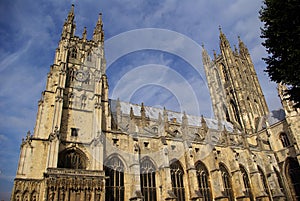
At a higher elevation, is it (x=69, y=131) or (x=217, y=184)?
(x=69, y=131)

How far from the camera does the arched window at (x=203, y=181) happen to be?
961 inches

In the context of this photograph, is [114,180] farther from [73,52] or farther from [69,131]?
[73,52]

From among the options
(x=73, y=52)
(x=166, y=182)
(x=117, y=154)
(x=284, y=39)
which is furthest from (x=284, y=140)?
(x=73, y=52)

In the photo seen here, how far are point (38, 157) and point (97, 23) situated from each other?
69.6 ft

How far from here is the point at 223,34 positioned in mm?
52469

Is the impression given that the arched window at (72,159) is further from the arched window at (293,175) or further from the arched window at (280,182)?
the arched window at (293,175)

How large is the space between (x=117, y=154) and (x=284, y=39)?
56.0 feet

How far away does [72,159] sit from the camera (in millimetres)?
20078

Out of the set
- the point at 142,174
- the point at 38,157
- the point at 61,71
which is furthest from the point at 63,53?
the point at 142,174

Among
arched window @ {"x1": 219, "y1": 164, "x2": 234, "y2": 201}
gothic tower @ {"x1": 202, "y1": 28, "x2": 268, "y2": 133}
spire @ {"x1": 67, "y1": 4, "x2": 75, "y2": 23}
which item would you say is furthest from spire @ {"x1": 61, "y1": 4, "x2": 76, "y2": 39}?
gothic tower @ {"x1": 202, "y1": 28, "x2": 268, "y2": 133}

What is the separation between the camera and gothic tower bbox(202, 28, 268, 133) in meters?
42.7

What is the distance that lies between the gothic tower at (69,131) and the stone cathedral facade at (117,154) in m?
0.08

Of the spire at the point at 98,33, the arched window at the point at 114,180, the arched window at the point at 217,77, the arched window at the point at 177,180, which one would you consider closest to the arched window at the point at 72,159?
the arched window at the point at 114,180

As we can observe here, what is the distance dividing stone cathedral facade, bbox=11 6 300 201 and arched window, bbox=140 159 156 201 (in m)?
0.09
